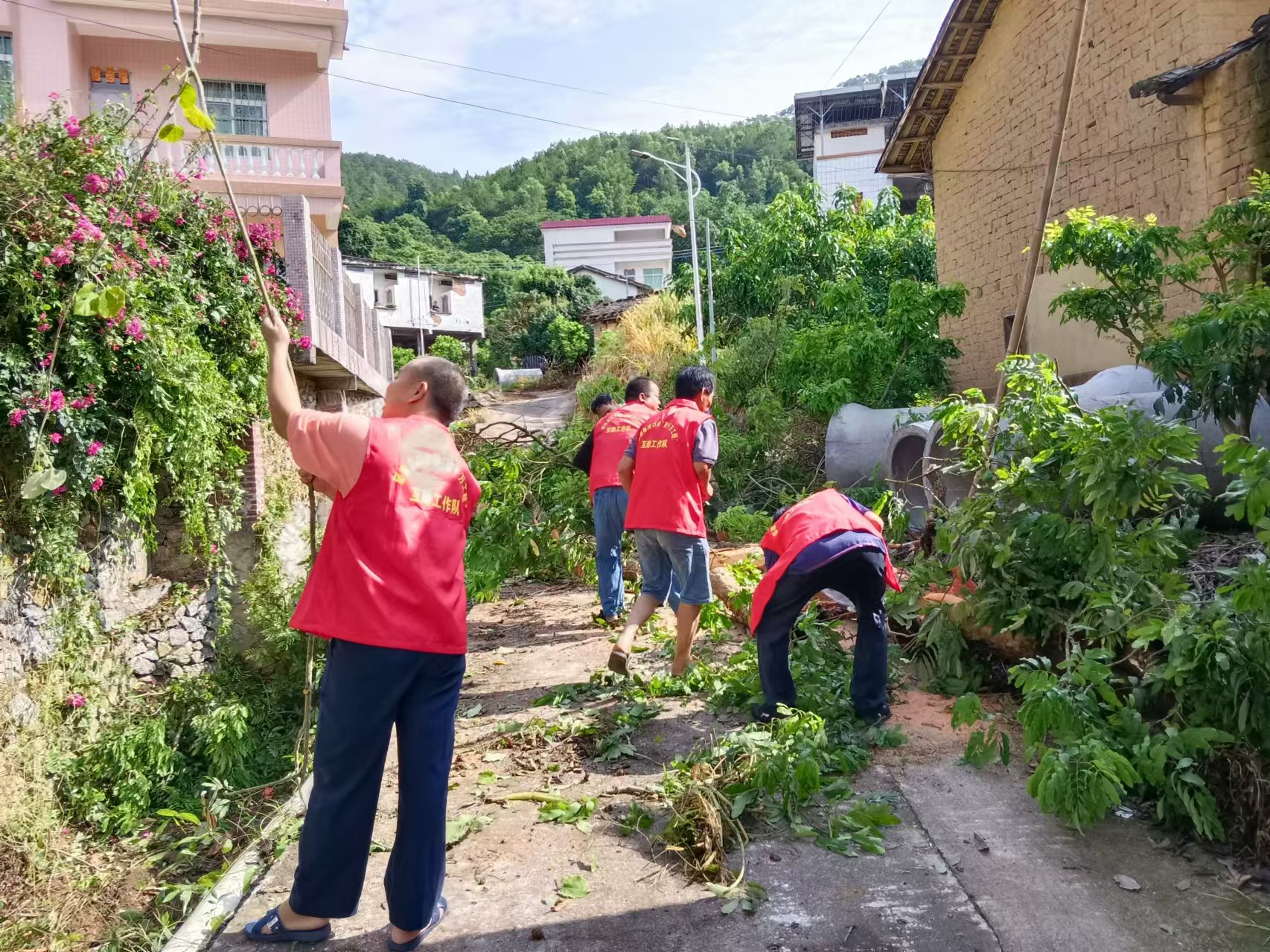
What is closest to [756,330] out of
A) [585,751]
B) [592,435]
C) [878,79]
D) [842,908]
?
[592,435]

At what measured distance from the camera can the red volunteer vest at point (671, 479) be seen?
5188 mm

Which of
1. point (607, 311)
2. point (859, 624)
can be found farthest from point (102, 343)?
point (607, 311)

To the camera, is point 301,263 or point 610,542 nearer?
point 610,542

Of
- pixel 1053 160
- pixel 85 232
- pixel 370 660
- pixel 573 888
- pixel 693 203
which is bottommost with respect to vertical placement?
pixel 573 888

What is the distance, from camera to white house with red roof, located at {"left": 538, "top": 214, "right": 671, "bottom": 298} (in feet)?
174


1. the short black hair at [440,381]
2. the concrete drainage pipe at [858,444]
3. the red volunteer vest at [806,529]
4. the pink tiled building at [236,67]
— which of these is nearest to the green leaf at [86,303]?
the short black hair at [440,381]

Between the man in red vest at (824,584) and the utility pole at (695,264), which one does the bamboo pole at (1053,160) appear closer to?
the man in red vest at (824,584)

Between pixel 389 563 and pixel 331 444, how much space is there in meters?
0.40

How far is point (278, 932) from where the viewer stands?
292 centimetres

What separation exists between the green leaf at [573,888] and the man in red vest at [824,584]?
1.34m

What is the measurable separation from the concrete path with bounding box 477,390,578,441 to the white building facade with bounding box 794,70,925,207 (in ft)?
50.2

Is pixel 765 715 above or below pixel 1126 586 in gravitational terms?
below

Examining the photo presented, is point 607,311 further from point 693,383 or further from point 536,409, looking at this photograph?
point 693,383

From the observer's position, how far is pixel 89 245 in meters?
6.34
